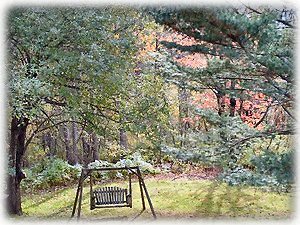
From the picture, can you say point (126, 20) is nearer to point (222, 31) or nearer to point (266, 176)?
point (222, 31)

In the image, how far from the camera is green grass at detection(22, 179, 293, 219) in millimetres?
2955

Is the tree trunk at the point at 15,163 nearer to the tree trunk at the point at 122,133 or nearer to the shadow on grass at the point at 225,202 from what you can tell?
the tree trunk at the point at 122,133

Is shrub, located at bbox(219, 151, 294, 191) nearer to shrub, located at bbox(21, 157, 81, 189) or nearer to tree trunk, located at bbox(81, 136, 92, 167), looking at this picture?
shrub, located at bbox(21, 157, 81, 189)

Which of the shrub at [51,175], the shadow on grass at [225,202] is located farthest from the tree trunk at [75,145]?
the shadow on grass at [225,202]

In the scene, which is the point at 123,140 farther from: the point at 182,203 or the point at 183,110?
the point at 182,203

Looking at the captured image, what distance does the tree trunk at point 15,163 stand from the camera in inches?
113

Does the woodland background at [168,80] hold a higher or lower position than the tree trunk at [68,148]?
higher

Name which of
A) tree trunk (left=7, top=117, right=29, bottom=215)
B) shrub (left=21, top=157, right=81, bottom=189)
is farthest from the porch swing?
shrub (left=21, top=157, right=81, bottom=189)

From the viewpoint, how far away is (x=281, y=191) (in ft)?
6.17

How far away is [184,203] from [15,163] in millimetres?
1420

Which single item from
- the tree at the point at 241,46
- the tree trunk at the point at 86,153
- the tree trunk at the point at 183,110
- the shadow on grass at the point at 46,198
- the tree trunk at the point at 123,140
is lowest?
the shadow on grass at the point at 46,198

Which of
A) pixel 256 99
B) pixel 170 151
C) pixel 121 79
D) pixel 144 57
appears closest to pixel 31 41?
pixel 121 79

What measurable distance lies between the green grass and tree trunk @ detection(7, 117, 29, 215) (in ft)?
0.42

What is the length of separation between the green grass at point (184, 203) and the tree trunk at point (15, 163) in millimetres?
127
